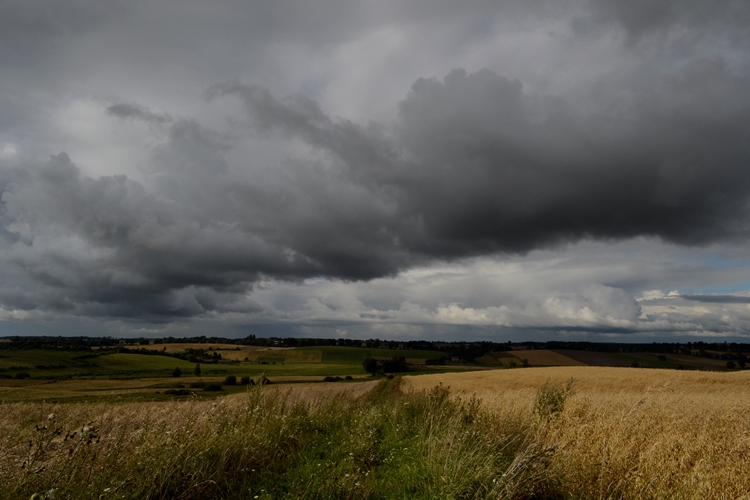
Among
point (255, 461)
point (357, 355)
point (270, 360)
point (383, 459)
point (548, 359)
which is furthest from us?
point (357, 355)

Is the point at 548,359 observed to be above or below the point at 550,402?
below

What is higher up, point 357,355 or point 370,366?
point 370,366

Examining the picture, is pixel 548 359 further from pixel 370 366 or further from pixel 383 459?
pixel 383 459

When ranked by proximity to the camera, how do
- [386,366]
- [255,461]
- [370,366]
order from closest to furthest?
[255,461], [370,366], [386,366]

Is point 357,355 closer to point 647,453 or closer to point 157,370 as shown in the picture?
point 157,370

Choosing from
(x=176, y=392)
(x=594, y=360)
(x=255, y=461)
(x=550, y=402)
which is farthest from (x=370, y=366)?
(x=255, y=461)

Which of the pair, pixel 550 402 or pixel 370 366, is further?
pixel 370 366

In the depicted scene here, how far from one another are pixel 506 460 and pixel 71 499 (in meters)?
6.16

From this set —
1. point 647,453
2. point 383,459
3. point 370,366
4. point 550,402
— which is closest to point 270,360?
point 370,366

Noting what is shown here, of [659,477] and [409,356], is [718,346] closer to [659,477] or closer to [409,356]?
[409,356]

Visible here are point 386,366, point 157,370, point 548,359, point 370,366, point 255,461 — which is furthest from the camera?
point 386,366

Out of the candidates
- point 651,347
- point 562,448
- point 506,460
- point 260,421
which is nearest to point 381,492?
point 506,460

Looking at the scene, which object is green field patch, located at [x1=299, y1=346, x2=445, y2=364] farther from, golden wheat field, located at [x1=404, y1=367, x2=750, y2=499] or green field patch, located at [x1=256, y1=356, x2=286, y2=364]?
golden wheat field, located at [x1=404, y1=367, x2=750, y2=499]

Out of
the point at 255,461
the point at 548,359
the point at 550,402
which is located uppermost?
the point at 550,402
